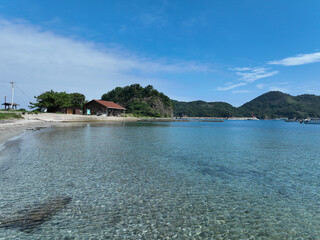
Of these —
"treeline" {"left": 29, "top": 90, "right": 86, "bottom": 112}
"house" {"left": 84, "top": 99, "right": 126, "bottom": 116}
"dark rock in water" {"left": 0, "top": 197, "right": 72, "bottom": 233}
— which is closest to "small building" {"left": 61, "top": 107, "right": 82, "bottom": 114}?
"treeline" {"left": 29, "top": 90, "right": 86, "bottom": 112}

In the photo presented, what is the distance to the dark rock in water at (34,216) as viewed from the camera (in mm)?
4172

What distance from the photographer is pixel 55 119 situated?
180 ft

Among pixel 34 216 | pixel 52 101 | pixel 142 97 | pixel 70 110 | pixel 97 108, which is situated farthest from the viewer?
pixel 142 97

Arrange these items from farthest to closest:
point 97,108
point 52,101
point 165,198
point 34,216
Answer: point 97,108 → point 52,101 → point 165,198 → point 34,216

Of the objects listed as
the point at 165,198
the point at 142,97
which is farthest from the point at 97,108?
the point at 165,198

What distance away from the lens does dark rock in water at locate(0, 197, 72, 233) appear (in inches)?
164

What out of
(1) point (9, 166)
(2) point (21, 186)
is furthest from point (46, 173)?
(1) point (9, 166)

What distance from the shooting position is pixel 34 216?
15.1 ft

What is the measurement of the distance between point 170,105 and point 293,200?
140239 mm

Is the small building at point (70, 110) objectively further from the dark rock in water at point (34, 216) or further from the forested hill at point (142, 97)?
the dark rock in water at point (34, 216)

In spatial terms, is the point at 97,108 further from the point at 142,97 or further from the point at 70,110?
the point at 142,97

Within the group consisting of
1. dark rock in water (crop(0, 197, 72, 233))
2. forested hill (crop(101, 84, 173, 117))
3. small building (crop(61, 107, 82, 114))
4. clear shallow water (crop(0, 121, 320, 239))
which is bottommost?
clear shallow water (crop(0, 121, 320, 239))

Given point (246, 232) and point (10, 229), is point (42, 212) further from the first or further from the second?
point (246, 232)

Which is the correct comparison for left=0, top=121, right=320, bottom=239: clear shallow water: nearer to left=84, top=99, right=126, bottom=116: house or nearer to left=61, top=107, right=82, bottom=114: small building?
left=61, top=107, right=82, bottom=114: small building
